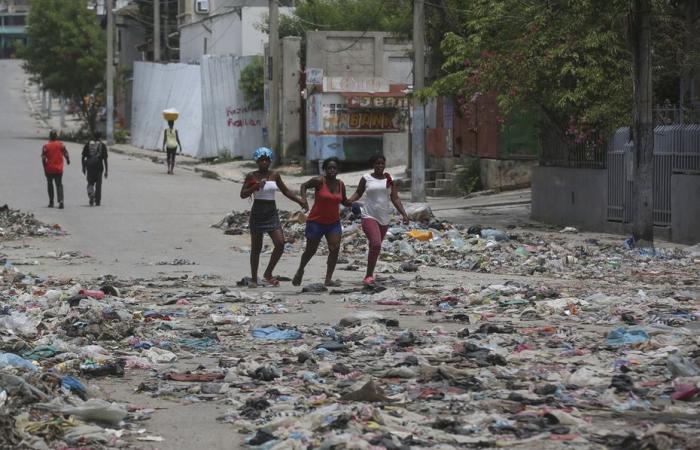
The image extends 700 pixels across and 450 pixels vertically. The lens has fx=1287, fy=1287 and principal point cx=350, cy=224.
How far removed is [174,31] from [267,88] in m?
30.9

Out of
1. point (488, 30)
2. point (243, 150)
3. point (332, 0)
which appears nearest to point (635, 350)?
point (488, 30)

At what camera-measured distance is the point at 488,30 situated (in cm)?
2606

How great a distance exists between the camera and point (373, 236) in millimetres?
15812

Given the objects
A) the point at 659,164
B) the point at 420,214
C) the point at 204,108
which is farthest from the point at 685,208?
the point at 204,108

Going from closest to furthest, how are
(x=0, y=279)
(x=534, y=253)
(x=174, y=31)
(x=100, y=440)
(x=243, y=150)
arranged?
1. (x=100, y=440)
2. (x=0, y=279)
3. (x=534, y=253)
4. (x=243, y=150)
5. (x=174, y=31)

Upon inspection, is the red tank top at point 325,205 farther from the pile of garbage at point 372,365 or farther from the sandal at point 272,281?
the pile of garbage at point 372,365

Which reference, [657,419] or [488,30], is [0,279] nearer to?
[657,419]

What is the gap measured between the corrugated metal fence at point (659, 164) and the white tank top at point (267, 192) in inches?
327

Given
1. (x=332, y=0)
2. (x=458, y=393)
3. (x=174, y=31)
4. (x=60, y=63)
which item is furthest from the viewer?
(x=174, y=31)

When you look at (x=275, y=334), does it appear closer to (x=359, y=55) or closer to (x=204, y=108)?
(x=359, y=55)

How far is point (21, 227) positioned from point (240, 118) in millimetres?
24702

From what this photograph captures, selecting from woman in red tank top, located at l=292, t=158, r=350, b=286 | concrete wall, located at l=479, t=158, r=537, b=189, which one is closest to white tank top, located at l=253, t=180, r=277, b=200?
woman in red tank top, located at l=292, t=158, r=350, b=286

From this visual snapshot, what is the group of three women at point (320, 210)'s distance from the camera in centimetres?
1551

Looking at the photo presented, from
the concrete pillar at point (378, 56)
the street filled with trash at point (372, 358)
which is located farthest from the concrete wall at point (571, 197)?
the concrete pillar at point (378, 56)
